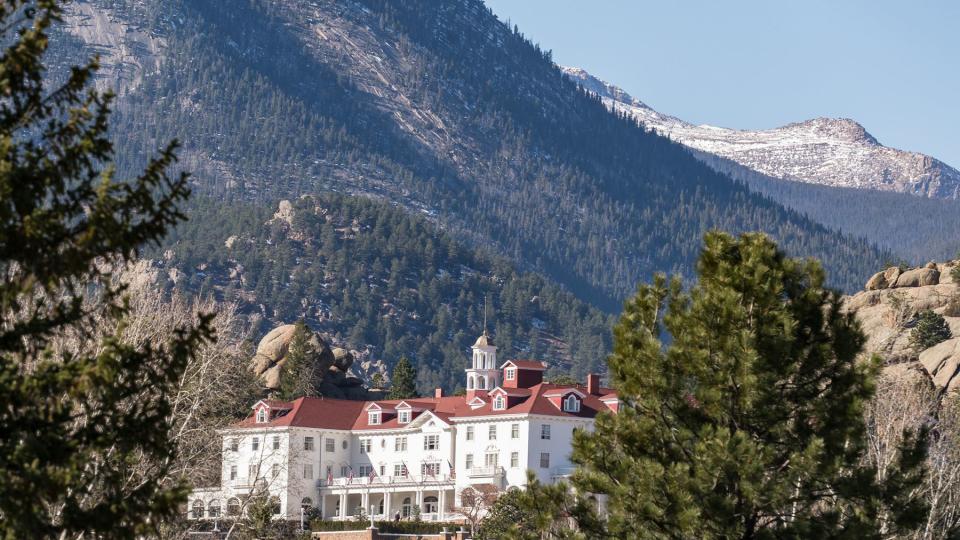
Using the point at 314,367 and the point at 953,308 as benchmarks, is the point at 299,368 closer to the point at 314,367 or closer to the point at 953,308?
the point at 314,367

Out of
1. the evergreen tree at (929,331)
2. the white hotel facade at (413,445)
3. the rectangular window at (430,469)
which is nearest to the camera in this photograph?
the evergreen tree at (929,331)

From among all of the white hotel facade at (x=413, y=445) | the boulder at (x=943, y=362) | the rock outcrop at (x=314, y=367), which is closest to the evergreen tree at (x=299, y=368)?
the rock outcrop at (x=314, y=367)

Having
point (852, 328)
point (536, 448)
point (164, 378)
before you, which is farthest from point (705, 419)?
point (536, 448)

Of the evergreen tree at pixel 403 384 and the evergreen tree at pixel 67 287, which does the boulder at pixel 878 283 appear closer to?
the evergreen tree at pixel 403 384

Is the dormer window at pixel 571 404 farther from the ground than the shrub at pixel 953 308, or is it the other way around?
the shrub at pixel 953 308

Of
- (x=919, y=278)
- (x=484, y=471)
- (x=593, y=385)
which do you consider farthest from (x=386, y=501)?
(x=919, y=278)

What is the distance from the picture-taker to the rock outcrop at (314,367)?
452ft

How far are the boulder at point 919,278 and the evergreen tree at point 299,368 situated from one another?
4669cm

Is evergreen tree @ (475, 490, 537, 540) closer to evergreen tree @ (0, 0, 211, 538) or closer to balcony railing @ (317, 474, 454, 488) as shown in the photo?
balcony railing @ (317, 474, 454, 488)

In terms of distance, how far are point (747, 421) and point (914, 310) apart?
78.2m

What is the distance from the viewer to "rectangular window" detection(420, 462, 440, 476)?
110206 mm

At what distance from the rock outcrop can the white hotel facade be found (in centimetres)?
2114

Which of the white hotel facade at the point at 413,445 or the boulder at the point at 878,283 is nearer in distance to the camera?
the white hotel facade at the point at 413,445

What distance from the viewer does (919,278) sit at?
381ft
